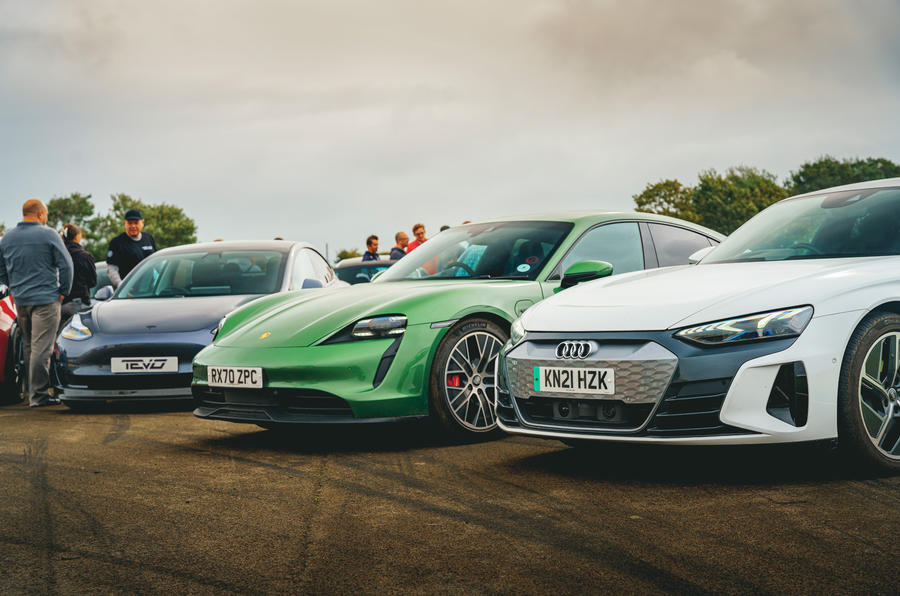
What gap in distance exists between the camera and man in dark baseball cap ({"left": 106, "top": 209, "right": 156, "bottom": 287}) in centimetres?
1153

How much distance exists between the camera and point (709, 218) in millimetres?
88938

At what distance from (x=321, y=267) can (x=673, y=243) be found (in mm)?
4329

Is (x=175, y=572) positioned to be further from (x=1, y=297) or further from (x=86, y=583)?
(x=1, y=297)

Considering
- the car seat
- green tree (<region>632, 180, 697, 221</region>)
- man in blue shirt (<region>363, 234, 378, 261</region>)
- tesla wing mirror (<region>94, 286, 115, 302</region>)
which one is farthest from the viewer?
green tree (<region>632, 180, 697, 221</region>)

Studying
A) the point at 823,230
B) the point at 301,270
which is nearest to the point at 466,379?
the point at 823,230

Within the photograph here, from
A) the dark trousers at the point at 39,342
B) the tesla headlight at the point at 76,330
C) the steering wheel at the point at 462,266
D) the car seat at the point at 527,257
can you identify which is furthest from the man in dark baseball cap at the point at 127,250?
the car seat at the point at 527,257

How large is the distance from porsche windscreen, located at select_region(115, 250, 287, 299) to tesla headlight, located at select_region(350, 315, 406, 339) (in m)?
3.48

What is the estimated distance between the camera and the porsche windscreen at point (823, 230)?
5.22 metres

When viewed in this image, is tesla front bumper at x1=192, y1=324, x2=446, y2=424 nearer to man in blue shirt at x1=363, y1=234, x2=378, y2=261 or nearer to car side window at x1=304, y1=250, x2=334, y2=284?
car side window at x1=304, y1=250, x2=334, y2=284

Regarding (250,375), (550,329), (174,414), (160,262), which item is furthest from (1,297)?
(550,329)

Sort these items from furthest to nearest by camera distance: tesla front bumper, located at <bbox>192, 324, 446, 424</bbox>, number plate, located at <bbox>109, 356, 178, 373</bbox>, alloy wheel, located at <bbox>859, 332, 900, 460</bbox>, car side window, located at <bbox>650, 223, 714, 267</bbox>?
number plate, located at <bbox>109, 356, 178, 373</bbox>, car side window, located at <bbox>650, 223, 714, 267</bbox>, tesla front bumper, located at <bbox>192, 324, 446, 424</bbox>, alloy wheel, located at <bbox>859, 332, 900, 460</bbox>

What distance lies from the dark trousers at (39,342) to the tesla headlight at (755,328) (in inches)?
278

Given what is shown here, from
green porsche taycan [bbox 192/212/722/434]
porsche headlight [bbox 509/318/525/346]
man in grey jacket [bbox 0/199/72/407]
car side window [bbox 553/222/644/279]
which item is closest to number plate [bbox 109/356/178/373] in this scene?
green porsche taycan [bbox 192/212/722/434]

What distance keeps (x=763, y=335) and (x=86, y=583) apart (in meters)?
2.88
